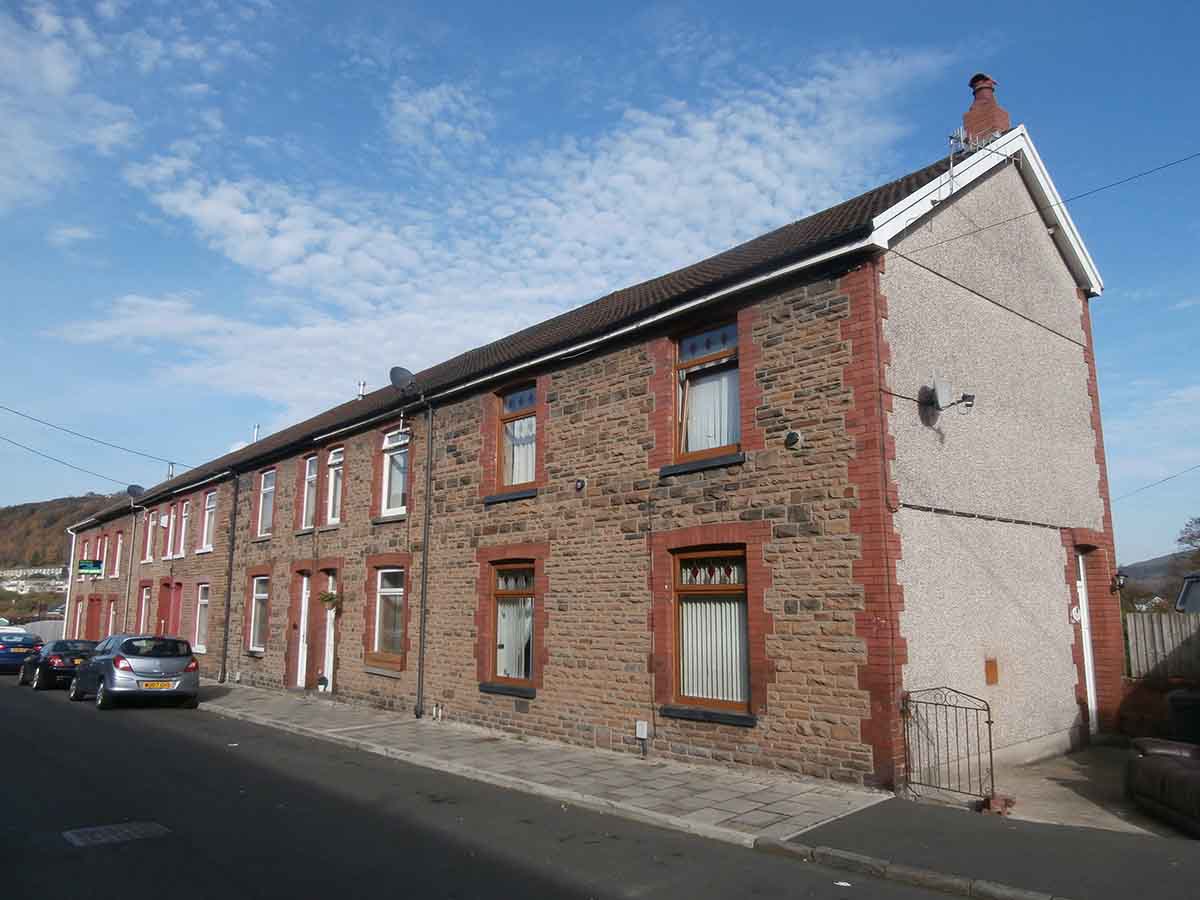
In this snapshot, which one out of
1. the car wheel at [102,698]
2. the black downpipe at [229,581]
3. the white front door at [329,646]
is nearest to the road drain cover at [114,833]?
the car wheel at [102,698]

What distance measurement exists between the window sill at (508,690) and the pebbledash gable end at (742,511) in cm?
4

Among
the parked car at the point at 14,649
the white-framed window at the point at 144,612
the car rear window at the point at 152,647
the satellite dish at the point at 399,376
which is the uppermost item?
the satellite dish at the point at 399,376

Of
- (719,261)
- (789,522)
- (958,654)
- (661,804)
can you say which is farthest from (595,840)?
(719,261)

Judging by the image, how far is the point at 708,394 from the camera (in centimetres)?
1155

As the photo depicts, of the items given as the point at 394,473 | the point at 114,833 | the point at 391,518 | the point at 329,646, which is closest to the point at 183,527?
the point at 329,646

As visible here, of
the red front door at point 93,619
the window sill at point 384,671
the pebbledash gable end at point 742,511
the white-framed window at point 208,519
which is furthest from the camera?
the red front door at point 93,619

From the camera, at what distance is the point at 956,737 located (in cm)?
945

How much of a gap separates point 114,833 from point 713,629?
6629 mm

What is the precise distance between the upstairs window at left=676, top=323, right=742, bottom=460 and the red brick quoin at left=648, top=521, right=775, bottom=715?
1.08 metres

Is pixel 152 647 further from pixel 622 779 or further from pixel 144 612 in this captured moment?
pixel 144 612

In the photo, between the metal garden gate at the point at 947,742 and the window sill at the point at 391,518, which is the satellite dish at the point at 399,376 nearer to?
the window sill at the point at 391,518

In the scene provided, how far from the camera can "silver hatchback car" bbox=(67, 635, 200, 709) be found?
1722 centimetres

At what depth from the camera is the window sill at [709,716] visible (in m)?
9.95

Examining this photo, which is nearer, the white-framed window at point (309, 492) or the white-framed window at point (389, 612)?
the white-framed window at point (389, 612)
